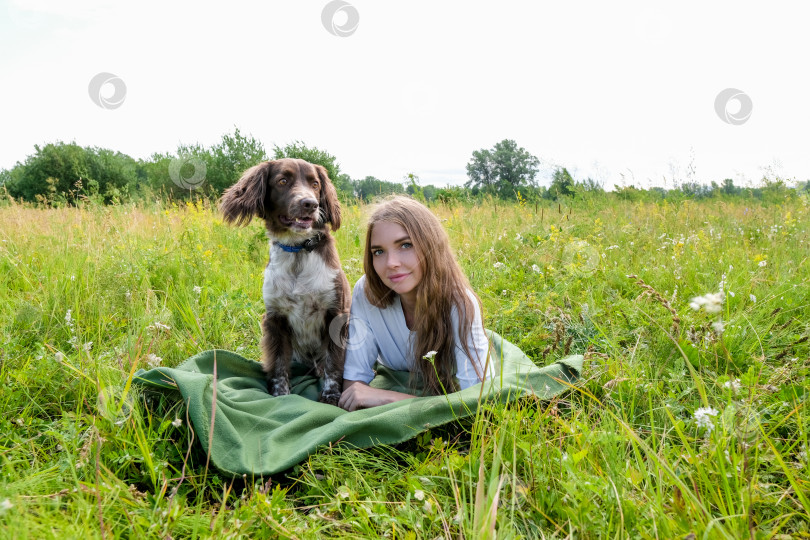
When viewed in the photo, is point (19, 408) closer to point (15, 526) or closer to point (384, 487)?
point (15, 526)

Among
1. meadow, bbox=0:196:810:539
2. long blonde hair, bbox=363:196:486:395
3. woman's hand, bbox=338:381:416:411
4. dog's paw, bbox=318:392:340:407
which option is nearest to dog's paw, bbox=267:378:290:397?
dog's paw, bbox=318:392:340:407

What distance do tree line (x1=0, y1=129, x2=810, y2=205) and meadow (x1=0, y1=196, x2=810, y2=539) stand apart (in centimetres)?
195

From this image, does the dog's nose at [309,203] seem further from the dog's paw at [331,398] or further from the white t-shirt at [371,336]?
the dog's paw at [331,398]

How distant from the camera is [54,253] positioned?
14.4 feet

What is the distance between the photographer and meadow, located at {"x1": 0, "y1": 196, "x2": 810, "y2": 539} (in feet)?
4.50

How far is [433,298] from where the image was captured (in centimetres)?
262

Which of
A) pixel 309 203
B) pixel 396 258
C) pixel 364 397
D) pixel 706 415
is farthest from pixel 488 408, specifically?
pixel 309 203

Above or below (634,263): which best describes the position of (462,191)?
above

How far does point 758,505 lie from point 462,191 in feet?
33.9

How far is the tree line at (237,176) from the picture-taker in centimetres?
796

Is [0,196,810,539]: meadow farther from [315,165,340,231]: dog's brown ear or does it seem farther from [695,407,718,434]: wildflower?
[315,165,340,231]: dog's brown ear

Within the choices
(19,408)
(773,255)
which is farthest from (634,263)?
(19,408)

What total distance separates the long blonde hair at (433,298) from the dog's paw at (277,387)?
36.1 inches

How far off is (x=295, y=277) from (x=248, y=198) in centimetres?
65
